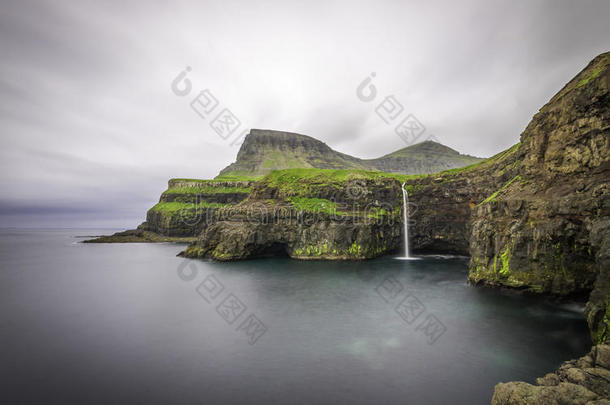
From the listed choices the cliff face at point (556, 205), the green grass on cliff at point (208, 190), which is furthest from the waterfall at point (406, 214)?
the green grass on cliff at point (208, 190)

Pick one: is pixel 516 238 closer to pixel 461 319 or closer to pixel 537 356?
pixel 461 319

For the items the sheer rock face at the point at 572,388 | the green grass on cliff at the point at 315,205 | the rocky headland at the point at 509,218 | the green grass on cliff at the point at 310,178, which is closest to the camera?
the sheer rock face at the point at 572,388

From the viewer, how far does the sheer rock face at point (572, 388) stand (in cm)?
737

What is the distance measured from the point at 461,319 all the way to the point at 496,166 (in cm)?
3257

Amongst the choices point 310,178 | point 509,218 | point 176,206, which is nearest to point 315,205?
point 310,178

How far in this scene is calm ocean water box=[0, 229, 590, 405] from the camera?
1191cm

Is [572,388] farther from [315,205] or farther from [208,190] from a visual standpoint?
[208,190]

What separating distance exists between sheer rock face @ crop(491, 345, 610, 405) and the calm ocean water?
11.4 feet

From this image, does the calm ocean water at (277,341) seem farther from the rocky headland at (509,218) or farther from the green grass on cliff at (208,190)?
the green grass on cliff at (208,190)

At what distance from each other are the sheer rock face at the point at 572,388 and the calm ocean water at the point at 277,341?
3.47 meters

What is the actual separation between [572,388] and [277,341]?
14019 millimetres

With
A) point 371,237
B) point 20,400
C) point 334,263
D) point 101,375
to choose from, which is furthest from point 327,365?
point 371,237

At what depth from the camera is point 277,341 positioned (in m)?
17.2

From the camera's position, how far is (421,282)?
32312 millimetres
